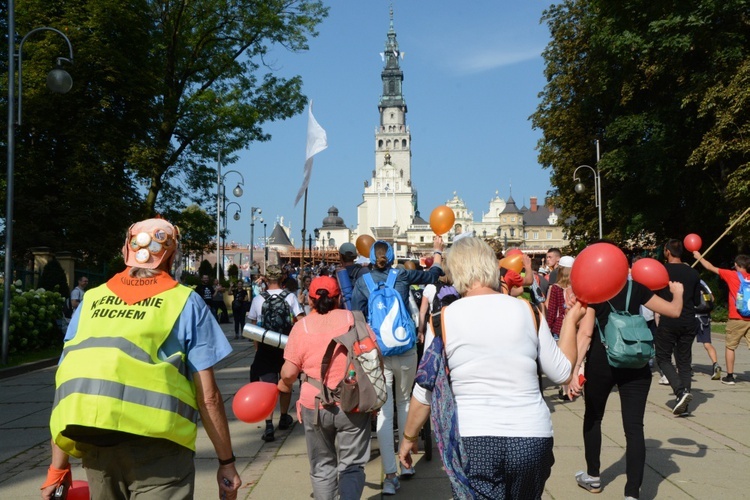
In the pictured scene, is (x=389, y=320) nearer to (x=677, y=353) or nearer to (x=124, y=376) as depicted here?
(x=124, y=376)

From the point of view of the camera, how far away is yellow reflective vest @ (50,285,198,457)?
8.54 feet

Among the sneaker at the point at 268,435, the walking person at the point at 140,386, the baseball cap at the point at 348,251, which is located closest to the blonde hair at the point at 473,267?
the walking person at the point at 140,386

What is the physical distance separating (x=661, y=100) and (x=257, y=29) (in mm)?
15124

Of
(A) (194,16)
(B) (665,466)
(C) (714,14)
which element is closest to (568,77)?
(C) (714,14)

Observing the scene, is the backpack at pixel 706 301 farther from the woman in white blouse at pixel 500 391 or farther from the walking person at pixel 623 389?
the woman in white blouse at pixel 500 391

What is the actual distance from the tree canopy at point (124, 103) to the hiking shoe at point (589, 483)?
2121 cm

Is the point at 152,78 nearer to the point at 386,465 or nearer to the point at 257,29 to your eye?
the point at 257,29

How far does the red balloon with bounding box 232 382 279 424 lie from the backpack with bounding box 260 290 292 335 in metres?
4.37

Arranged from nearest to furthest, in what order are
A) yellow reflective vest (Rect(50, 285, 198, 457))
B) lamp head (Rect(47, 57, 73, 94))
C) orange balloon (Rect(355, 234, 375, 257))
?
yellow reflective vest (Rect(50, 285, 198, 457)) → orange balloon (Rect(355, 234, 375, 257)) → lamp head (Rect(47, 57, 73, 94))

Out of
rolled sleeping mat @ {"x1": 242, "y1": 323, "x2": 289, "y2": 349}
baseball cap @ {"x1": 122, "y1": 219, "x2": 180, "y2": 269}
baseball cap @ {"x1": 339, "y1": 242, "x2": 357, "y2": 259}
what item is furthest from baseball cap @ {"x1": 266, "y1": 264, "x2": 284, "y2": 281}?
baseball cap @ {"x1": 122, "y1": 219, "x2": 180, "y2": 269}

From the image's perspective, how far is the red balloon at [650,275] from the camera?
17.5 ft

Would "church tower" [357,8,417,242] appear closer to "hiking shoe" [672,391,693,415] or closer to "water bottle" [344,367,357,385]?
"hiking shoe" [672,391,693,415]

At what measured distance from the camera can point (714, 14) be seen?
2114 cm

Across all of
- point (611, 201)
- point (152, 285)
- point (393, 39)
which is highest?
point (393, 39)
